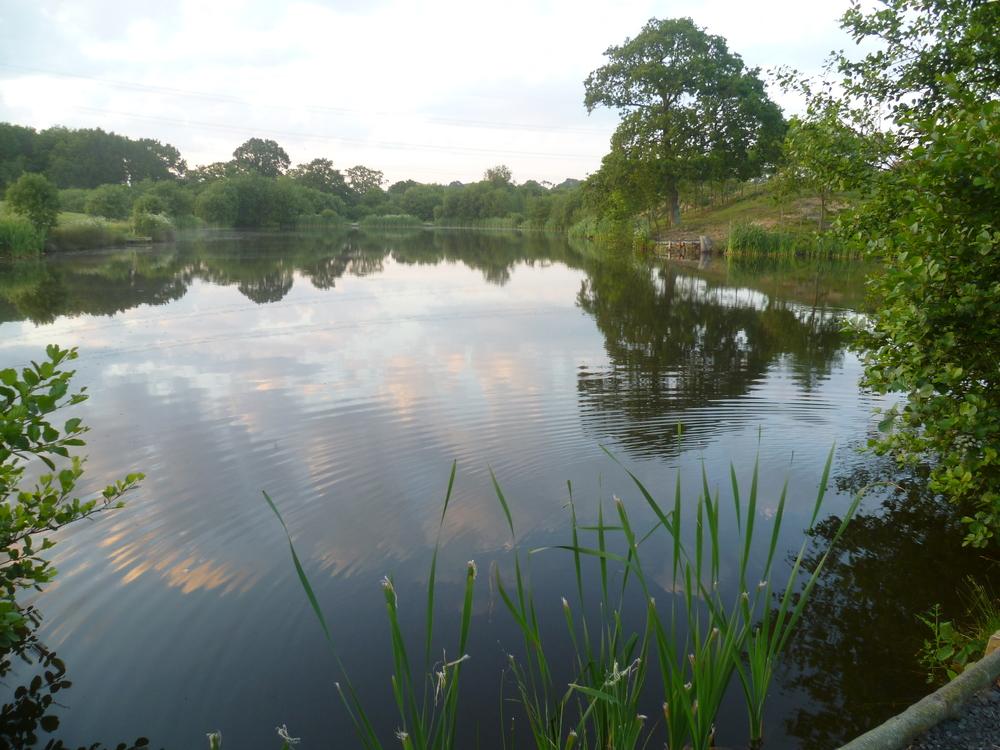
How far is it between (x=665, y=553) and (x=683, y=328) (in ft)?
29.3

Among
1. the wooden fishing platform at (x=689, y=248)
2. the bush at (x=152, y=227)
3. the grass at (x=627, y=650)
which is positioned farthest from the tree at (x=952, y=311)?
the bush at (x=152, y=227)

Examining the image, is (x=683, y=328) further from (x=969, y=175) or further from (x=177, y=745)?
(x=177, y=745)

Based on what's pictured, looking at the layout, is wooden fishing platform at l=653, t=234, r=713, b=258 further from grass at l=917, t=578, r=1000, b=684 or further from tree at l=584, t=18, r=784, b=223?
grass at l=917, t=578, r=1000, b=684

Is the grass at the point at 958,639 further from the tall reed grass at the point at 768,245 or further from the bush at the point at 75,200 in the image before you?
the bush at the point at 75,200

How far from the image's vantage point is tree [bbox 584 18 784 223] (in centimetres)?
3612

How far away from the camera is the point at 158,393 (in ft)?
26.7

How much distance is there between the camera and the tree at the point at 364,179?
134375 millimetres

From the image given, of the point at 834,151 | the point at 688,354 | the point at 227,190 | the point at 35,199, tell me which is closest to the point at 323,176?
the point at 227,190

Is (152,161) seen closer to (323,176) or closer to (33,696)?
(323,176)

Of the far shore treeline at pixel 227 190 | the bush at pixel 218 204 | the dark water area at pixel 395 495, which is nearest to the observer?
the dark water area at pixel 395 495

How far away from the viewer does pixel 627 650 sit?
80.0 inches

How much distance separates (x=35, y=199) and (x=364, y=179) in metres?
120

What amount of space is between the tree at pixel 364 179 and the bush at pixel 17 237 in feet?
349

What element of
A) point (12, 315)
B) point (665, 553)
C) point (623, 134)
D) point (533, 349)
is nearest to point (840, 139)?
point (665, 553)
